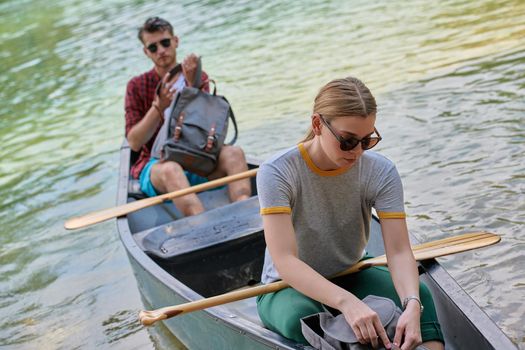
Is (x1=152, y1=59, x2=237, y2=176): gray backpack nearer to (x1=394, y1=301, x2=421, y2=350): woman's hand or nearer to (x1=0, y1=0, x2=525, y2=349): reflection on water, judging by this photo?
(x1=0, y1=0, x2=525, y2=349): reflection on water

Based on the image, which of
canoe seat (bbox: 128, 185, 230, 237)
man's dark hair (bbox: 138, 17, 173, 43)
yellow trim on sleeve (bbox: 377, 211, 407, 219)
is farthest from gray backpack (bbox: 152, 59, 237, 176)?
yellow trim on sleeve (bbox: 377, 211, 407, 219)

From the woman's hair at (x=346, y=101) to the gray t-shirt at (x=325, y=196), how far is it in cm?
23

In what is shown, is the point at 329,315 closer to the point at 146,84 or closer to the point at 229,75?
the point at 146,84

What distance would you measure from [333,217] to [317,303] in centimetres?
31

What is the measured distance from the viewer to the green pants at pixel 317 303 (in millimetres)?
2973

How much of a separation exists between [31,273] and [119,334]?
59.8 inches

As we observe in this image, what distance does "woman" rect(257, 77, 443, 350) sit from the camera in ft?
9.55

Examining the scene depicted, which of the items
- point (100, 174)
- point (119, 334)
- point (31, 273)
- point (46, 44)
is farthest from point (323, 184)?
point (46, 44)

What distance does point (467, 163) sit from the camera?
238 inches

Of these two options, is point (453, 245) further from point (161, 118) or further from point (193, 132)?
point (161, 118)

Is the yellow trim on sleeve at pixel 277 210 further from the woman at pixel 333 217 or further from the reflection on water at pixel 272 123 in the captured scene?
the reflection on water at pixel 272 123

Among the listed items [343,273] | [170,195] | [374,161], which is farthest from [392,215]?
[170,195]

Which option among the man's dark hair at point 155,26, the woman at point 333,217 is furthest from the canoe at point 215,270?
the man's dark hair at point 155,26

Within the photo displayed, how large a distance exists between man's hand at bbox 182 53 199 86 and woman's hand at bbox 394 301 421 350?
2.75m
